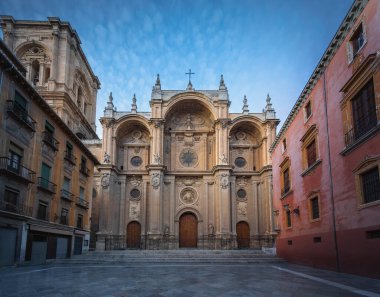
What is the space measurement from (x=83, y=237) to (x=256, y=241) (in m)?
16.5

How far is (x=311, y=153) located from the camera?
737 inches

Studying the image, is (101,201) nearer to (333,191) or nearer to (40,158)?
(40,158)

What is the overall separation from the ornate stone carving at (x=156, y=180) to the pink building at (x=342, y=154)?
16.4 metres

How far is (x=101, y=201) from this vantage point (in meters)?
34.6

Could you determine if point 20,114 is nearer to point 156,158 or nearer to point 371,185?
point 371,185

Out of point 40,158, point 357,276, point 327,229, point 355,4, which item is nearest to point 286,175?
point 327,229

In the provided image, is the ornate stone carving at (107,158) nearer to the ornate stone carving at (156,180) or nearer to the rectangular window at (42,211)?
the ornate stone carving at (156,180)

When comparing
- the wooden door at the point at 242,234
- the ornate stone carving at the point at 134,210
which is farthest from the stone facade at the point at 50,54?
the wooden door at the point at 242,234

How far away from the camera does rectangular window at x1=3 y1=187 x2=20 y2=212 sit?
1729 centimetres

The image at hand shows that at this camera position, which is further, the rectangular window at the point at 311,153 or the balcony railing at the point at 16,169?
the rectangular window at the point at 311,153

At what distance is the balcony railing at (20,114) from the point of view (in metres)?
17.6

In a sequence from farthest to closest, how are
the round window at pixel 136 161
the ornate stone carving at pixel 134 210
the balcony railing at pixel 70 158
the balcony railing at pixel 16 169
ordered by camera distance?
Result: the round window at pixel 136 161 → the ornate stone carving at pixel 134 210 → the balcony railing at pixel 70 158 → the balcony railing at pixel 16 169

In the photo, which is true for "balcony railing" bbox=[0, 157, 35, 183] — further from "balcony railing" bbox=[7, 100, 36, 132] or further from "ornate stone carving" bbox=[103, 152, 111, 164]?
"ornate stone carving" bbox=[103, 152, 111, 164]

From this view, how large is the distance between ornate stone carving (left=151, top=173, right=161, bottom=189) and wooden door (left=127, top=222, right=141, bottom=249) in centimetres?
444
